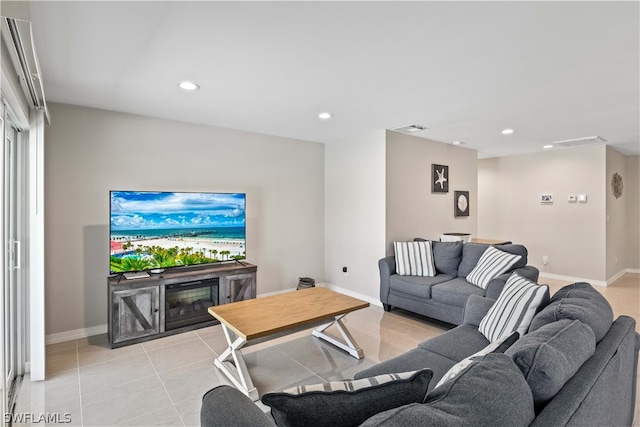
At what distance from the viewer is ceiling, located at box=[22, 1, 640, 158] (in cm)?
178

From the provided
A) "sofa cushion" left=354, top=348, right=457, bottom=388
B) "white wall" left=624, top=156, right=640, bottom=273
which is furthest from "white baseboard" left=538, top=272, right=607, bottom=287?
"sofa cushion" left=354, top=348, right=457, bottom=388

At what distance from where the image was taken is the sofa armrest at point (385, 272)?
165 inches

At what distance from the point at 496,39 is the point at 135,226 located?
3484 millimetres

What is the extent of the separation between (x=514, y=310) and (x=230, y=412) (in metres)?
1.80

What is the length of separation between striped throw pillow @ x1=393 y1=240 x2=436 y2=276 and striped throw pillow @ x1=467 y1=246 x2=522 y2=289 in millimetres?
487

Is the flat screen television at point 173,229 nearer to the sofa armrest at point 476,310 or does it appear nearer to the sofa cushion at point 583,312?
the sofa armrest at point 476,310

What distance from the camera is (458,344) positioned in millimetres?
2117

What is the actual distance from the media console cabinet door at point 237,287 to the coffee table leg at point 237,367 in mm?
1019

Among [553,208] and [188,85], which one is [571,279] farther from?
[188,85]

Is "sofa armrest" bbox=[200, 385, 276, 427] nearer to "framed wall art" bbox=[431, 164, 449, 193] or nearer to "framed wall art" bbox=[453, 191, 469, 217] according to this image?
"framed wall art" bbox=[431, 164, 449, 193]

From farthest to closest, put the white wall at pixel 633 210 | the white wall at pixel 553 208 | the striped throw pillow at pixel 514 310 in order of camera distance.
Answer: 1. the white wall at pixel 633 210
2. the white wall at pixel 553 208
3. the striped throw pillow at pixel 514 310

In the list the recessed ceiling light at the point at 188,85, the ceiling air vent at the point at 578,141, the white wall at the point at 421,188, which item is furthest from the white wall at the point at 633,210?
the recessed ceiling light at the point at 188,85

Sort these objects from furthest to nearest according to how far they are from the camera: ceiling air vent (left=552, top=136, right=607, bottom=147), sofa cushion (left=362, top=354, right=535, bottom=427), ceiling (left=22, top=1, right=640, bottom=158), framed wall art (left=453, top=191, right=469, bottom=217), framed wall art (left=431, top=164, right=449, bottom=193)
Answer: framed wall art (left=453, top=191, right=469, bottom=217) → framed wall art (left=431, top=164, right=449, bottom=193) → ceiling air vent (left=552, top=136, right=607, bottom=147) → ceiling (left=22, top=1, right=640, bottom=158) → sofa cushion (left=362, top=354, right=535, bottom=427)

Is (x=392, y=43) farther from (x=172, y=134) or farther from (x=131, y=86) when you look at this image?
(x=172, y=134)
